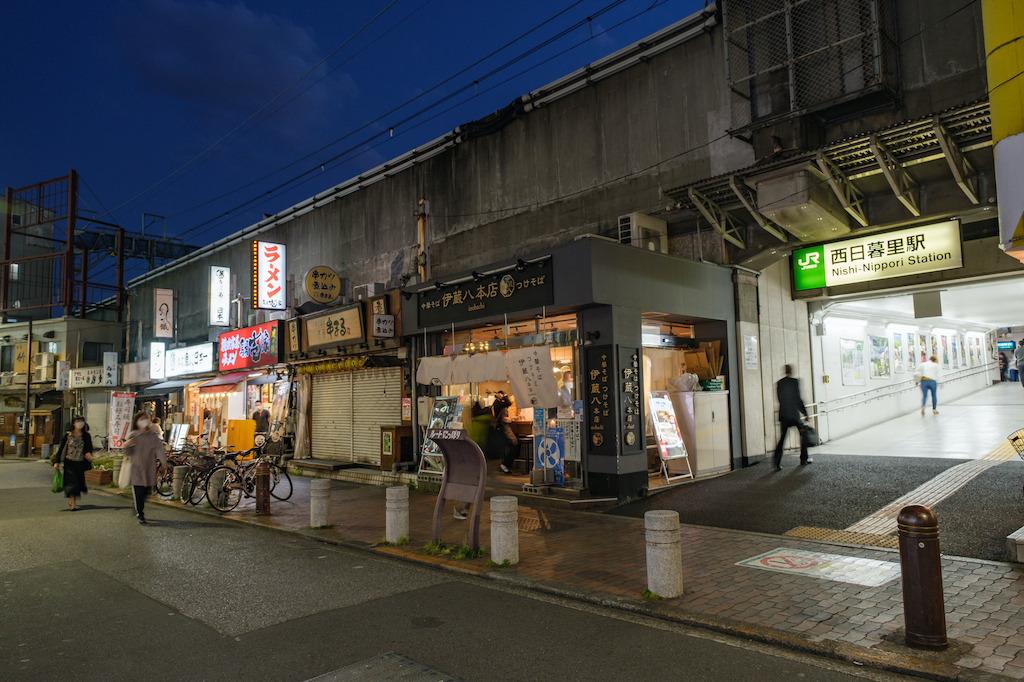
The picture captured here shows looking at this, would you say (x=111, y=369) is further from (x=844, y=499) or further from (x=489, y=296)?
(x=844, y=499)

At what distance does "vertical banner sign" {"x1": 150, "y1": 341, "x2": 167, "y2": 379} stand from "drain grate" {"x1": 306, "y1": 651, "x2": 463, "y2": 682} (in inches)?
1152

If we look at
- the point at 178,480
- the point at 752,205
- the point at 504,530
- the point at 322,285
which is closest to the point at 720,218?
the point at 752,205

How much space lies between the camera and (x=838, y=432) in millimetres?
16516

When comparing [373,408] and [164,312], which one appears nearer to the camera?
[373,408]

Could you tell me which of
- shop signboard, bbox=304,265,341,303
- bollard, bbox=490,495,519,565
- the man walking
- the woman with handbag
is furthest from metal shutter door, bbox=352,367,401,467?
bollard, bbox=490,495,519,565

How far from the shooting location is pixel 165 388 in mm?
29797

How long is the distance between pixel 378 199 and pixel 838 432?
1718 centimetres

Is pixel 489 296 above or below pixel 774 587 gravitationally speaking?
above

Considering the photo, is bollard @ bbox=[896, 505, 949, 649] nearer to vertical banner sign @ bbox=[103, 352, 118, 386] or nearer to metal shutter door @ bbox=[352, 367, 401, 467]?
metal shutter door @ bbox=[352, 367, 401, 467]

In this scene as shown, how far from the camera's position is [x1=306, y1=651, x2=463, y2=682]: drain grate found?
4.53 meters

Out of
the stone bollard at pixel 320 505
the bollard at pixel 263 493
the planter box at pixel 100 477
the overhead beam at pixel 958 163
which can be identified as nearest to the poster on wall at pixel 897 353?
the overhead beam at pixel 958 163

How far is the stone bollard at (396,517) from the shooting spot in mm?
9133

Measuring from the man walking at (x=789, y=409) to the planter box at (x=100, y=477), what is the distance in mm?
18096

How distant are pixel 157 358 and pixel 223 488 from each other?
2045 centimetres
